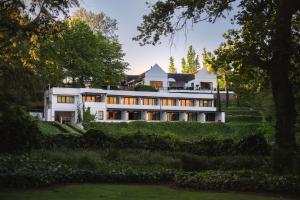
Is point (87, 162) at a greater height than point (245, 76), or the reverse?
point (245, 76)

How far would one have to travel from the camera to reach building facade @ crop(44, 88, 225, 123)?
7325cm

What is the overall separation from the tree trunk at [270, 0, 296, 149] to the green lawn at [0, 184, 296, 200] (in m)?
4.75

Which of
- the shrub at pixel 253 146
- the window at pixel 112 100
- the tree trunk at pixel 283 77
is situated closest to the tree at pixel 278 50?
the tree trunk at pixel 283 77

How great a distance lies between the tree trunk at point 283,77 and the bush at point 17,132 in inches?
409

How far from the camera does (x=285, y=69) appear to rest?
55.0 ft

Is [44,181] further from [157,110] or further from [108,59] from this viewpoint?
[157,110]

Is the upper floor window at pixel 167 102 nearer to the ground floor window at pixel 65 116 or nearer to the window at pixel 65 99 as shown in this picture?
the ground floor window at pixel 65 116

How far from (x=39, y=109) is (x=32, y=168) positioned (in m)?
67.1

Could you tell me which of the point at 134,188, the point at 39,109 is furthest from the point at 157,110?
the point at 134,188

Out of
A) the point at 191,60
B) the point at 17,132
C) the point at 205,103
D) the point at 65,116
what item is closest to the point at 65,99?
the point at 65,116

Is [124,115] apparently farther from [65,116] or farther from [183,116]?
[183,116]

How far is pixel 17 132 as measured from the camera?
846 inches

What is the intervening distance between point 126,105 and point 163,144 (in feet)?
180

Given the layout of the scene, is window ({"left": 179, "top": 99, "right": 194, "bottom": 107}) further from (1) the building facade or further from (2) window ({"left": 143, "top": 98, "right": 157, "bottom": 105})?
(2) window ({"left": 143, "top": 98, "right": 157, "bottom": 105})
